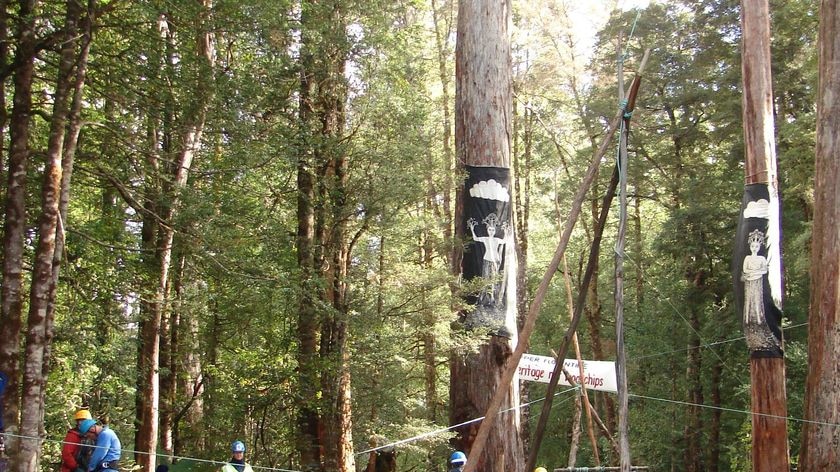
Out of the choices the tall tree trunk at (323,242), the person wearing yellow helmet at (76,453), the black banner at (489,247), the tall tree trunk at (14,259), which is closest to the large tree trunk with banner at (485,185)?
the black banner at (489,247)

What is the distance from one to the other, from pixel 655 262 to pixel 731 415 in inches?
188

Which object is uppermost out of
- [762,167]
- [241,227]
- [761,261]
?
[762,167]

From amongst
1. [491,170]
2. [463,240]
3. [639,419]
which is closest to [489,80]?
[491,170]

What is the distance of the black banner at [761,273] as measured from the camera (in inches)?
367

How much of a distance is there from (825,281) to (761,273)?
0.81 m

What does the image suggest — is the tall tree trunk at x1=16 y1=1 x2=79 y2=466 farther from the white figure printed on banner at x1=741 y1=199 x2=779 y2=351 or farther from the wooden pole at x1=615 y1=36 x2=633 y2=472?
the white figure printed on banner at x1=741 y1=199 x2=779 y2=351

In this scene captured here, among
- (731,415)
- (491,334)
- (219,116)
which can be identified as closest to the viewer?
(491,334)

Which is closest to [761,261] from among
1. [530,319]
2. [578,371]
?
[578,371]

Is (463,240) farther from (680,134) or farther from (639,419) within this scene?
(639,419)

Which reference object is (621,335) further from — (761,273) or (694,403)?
(694,403)

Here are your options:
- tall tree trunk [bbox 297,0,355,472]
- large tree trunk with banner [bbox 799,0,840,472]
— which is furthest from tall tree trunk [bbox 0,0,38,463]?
large tree trunk with banner [bbox 799,0,840,472]

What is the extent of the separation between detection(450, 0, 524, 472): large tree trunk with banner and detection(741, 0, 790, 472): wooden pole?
3523 mm

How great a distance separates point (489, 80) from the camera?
8.11 meters

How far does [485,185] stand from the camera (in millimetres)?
8039
